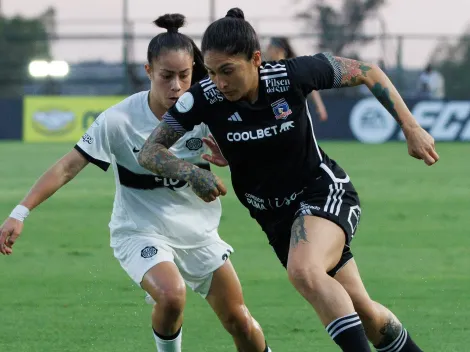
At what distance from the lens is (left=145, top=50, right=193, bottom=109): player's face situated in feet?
19.7

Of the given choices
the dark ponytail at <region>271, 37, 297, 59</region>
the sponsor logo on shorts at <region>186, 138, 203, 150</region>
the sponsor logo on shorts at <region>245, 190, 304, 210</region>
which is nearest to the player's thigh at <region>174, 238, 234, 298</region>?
the sponsor logo on shorts at <region>186, 138, 203, 150</region>

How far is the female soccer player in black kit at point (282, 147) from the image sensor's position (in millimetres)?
5238

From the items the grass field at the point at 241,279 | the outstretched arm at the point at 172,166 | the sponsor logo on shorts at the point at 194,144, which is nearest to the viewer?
the outstretched arm at the point at 172,166

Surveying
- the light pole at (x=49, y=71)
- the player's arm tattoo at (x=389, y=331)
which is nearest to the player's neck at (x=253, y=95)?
the player's arm tattoo at (x=389, y=331)

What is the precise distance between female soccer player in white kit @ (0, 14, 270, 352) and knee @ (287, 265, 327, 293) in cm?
97

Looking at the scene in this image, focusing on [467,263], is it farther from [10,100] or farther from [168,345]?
[10,100]

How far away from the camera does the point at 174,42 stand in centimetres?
608

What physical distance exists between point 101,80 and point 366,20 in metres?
7.93

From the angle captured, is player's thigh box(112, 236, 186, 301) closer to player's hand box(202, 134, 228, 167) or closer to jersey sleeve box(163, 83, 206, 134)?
player's hand box(202, 134, 228, 167)

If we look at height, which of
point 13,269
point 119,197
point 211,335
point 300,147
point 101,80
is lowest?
point 101,80

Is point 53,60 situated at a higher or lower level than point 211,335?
lower

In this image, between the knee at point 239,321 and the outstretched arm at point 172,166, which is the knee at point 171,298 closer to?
the knee at point 239,321

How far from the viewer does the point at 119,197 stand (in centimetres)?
627

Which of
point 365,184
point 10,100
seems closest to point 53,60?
point 10,100
